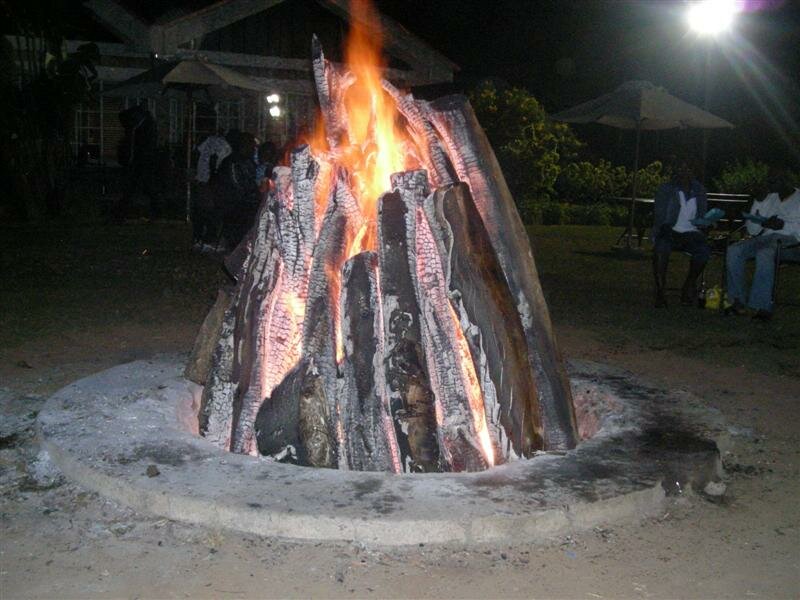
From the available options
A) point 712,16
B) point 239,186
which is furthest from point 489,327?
point 712,16

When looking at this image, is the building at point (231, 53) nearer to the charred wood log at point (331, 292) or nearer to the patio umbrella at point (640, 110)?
the patio umbrella at point (640, 110)

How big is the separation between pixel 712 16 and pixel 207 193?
8.88 m

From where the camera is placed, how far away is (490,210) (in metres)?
4.86

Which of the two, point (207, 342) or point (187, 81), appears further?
point (187, 81)

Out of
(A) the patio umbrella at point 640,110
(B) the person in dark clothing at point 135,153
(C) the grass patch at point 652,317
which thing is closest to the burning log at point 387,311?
(C) the grass patch at point 652,317

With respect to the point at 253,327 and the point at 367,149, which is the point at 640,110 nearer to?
the point at 367,149

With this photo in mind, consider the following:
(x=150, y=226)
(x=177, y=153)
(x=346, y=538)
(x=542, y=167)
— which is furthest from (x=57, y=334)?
(x=542, y=167)

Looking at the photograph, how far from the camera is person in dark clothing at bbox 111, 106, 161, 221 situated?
17766mm

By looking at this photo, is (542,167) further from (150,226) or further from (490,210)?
(490,210)

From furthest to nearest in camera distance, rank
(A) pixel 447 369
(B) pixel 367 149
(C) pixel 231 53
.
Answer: (C) pixel 231 53, (B) pixel 367 149, (A) pixel 447 369

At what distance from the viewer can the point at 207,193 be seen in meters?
13.1

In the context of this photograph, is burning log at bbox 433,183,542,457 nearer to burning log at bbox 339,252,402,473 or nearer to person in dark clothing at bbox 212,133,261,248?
burning log at bbox 339,252,402,473

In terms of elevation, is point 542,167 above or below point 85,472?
above

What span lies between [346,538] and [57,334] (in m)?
4.97
